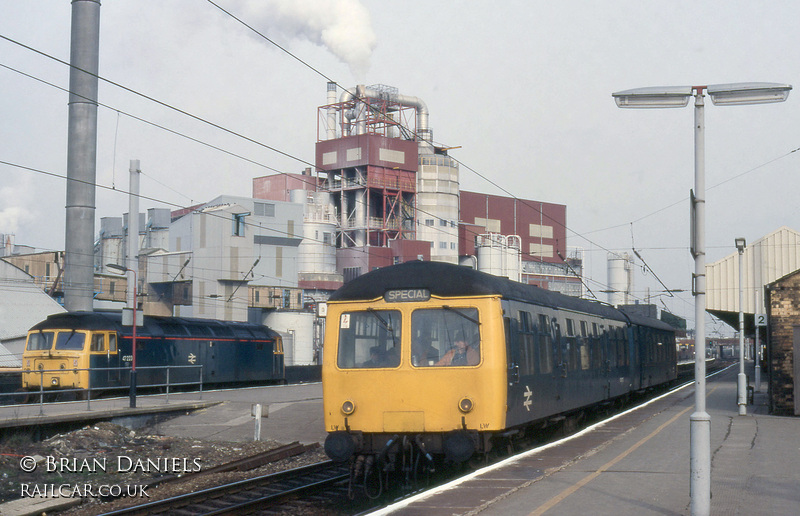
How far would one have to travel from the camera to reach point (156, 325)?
102ft

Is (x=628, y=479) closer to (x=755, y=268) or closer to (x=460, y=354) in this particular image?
(x=460, y=354)

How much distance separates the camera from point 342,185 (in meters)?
101

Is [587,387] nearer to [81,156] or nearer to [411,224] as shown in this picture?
[81,156]

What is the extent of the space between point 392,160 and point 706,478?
92.6 metres

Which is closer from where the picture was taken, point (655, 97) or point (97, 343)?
point (655, 97)

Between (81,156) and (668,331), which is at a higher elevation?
(81,156)

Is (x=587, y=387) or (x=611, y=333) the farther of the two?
(x=611, y=333)

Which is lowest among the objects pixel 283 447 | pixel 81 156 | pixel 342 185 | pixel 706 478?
pixel 283 447

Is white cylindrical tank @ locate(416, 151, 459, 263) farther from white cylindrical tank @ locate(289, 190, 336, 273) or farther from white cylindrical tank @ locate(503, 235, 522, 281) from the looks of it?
white cylindrical tank @ locate(289, 190, 336, 273)

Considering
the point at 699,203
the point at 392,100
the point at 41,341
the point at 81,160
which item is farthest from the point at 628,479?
the point at 392,100

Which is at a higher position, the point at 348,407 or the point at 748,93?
the point at 748,93

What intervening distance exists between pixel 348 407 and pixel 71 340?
58.5 ft

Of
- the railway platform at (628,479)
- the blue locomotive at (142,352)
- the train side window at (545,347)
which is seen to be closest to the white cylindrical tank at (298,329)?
the blue locomotive at (142,352)

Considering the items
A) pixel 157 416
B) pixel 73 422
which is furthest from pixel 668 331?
pixel 73 422
